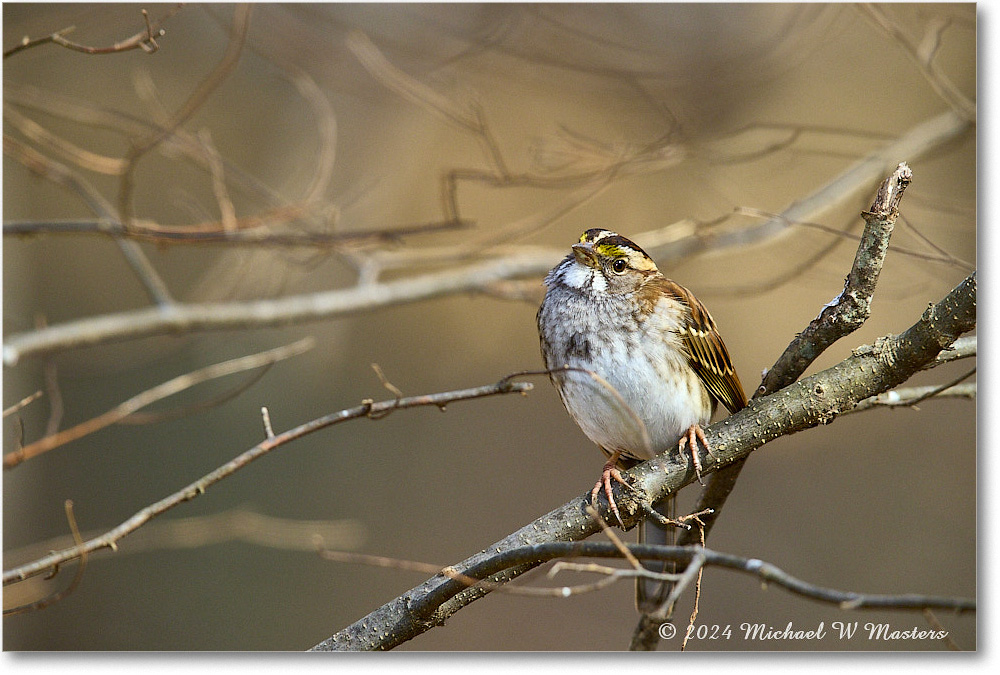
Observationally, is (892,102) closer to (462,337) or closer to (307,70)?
(462,337)

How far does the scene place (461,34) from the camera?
2.73 m

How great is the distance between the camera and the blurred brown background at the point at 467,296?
2357 mm

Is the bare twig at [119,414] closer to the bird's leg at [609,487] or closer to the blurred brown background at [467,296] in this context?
the blurred brown background at [467,296]

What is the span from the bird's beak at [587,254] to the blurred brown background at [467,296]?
55 centimetres

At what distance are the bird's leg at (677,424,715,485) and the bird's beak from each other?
0.44 meters

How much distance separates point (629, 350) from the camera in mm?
1811

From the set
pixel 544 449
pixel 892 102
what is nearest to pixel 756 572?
pixel 544 449

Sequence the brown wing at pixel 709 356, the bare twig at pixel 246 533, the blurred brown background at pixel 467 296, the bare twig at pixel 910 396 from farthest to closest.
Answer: the bare twig at pixel 246 533, the blurred brown background at pixel 467 296, the brown wing at pixel 709 356, the bare twig at pixel 910 396

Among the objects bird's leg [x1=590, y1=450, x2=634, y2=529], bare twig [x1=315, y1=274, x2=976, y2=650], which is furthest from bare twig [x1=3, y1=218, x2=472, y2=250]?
bare twig [x1=315, y1=274, x2=976, y2=650]

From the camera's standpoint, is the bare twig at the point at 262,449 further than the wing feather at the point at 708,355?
No

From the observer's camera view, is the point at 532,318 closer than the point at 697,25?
No

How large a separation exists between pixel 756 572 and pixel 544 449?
2.03 m

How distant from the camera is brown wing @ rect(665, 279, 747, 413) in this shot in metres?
1.87

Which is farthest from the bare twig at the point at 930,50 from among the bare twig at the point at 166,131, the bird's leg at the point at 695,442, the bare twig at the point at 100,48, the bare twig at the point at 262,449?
the bare twig at the point at 100,48
